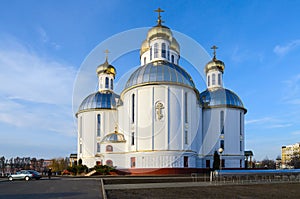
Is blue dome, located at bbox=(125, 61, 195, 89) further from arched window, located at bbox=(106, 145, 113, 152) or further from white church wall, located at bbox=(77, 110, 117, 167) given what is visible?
white church wall, located at bbox=(77, 110, 117, 167)

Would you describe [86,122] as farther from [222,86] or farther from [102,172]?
[222,86]

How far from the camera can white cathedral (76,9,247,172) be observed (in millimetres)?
41562

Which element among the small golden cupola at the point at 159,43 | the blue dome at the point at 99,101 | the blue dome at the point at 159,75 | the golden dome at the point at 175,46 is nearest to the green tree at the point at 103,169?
the blue dome at the point at 159,75

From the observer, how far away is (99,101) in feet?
182

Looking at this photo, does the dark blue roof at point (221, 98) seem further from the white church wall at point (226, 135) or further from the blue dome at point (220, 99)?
the white church wall at point (226, 135)

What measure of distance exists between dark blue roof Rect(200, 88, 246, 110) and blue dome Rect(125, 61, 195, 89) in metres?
9.16

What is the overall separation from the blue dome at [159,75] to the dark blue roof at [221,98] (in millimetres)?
9162

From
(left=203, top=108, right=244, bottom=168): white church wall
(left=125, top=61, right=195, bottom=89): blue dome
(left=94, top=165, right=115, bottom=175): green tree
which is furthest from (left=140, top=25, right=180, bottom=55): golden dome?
(left=94, top=165, right=115, bottom=175): green tree

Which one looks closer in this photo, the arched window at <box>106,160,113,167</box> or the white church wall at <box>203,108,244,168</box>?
the arched window at <box>106,160,113,167</box>

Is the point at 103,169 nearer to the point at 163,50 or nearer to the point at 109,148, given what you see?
the point at 109,148

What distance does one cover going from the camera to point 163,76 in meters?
42.6

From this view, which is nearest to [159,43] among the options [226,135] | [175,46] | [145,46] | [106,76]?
[145,46]

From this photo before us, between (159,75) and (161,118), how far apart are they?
5.72 metres

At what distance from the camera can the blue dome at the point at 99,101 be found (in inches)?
2164
